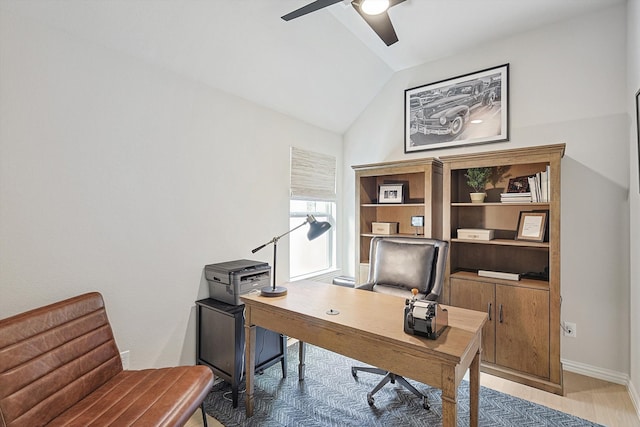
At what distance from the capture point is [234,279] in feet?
7.57

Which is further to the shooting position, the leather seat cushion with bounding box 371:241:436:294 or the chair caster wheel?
the leather seat cushion with bounding box 371:241:436:294

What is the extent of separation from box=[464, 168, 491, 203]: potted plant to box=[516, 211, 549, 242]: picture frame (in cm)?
37

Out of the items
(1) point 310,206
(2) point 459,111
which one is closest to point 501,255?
(2) point 459,111

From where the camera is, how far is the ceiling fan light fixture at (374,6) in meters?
1.71

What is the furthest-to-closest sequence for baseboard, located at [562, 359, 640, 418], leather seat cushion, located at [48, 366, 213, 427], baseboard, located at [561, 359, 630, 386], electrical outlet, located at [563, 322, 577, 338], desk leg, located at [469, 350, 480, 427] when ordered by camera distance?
electrical outlet, located at [563, 322, 577, 338] → baseboard, located at [561, 359, 630, 386] → baseboard, located at [562, 359, 640, 418] → desk leg, located at [469, 350, 480, 427] → leather seat cushion, located at [48, 366, 213, 427]

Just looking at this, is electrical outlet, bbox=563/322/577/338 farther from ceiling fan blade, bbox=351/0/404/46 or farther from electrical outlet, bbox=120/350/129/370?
electrical outlet, bbox=120/350/129/370

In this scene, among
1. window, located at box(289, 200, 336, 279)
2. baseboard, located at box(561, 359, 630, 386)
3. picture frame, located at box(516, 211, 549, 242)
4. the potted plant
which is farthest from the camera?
window, located at box(289, 200, 336, 279)

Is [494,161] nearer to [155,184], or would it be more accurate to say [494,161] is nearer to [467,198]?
[467,198]

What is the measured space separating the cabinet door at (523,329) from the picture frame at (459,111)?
1.45 m

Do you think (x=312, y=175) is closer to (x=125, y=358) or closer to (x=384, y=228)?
(x=384, y=228)

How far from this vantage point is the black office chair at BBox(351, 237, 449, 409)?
2416 mm

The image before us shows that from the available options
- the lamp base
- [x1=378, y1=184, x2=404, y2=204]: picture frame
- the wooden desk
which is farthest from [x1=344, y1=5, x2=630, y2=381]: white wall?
the lamp base

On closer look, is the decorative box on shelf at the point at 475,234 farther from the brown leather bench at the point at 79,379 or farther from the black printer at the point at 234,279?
the brown leather bench at the point at 79,379

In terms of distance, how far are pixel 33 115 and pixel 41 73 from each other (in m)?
0.25
